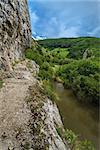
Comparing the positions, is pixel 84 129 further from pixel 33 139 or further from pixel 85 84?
pixel 33 139

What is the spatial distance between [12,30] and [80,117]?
14541mm

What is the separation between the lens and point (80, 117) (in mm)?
37812

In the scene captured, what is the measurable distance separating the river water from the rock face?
10.2m

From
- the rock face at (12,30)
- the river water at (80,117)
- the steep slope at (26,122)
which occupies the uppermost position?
the rock face at (12,30)

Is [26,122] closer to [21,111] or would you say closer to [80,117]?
[21,111]

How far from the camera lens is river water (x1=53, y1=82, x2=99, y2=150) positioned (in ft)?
105

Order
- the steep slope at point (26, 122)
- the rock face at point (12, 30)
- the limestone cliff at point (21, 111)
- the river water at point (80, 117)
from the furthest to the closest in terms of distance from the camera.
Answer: the river water at point (80, 117)
the rock face at point (12, 30)
the limestone cliff at point (21, 111)
the steep slope at point (26, 122)

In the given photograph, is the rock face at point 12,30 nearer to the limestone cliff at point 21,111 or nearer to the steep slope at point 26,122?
the limestone cliff at point 21,111

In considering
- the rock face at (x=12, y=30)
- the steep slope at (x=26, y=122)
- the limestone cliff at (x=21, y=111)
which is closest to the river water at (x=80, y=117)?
the limestone cliff at (x=21, y=111)

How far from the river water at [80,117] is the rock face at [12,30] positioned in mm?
10216

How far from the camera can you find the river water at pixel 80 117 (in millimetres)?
31891

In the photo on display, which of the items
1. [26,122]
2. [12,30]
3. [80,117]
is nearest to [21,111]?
[26,122]

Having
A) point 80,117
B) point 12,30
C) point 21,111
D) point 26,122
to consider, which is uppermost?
point 12,30

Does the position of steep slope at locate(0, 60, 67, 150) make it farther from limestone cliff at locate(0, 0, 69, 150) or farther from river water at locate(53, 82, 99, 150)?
river water at locate(53, 82, 99, 150)
